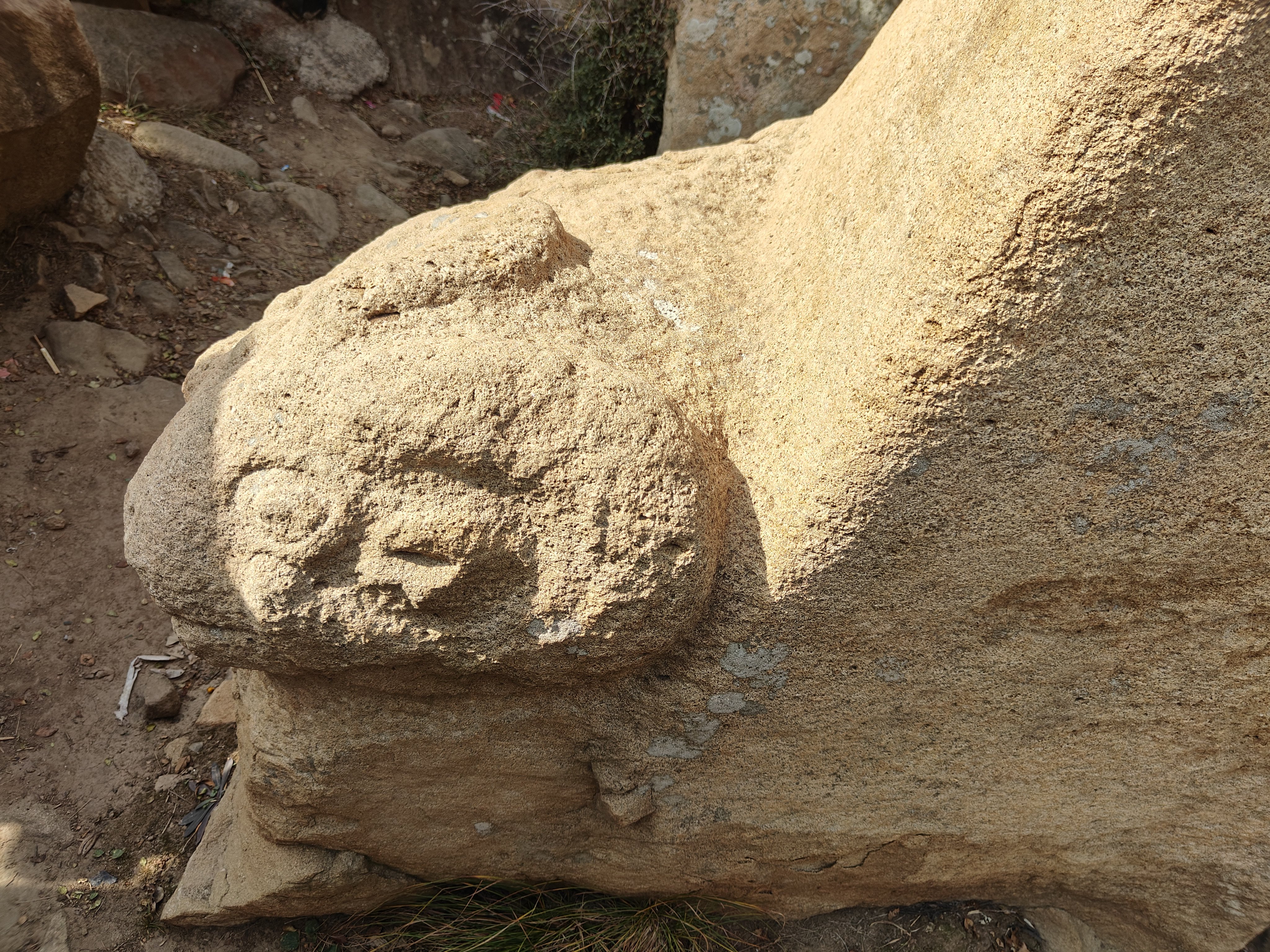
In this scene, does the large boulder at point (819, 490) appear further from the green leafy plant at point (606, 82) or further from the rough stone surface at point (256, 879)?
the green leafy plant at point (606, 82)

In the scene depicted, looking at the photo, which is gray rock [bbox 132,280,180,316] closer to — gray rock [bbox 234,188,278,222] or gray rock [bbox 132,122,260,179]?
gray rock [bbox 234,188,278,222]

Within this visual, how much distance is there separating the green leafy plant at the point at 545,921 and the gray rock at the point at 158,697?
0.96m

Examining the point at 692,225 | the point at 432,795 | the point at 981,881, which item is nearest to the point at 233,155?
the point at 692,225

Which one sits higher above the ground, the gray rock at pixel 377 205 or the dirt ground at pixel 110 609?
the gray rock at pixel 377 205

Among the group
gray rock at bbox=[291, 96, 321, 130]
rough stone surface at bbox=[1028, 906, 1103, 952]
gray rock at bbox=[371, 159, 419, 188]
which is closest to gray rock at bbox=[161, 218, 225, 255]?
gray rock at bbox=[371, 159, 419, 188]

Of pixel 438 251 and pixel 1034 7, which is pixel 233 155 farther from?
pixel 1034 7

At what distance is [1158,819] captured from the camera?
1.96m

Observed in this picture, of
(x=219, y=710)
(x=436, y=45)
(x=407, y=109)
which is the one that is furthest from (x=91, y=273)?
(x=436, y=45)

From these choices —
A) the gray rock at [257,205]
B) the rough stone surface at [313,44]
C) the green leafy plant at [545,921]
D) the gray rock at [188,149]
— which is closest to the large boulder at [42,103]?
the gray rock at [188,149]

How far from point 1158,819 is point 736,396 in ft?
4.59

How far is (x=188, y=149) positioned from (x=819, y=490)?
4104 mm

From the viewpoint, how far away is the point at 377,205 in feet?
15.6

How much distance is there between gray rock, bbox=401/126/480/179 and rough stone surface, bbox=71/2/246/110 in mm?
1002

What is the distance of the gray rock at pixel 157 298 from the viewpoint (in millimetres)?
3723
